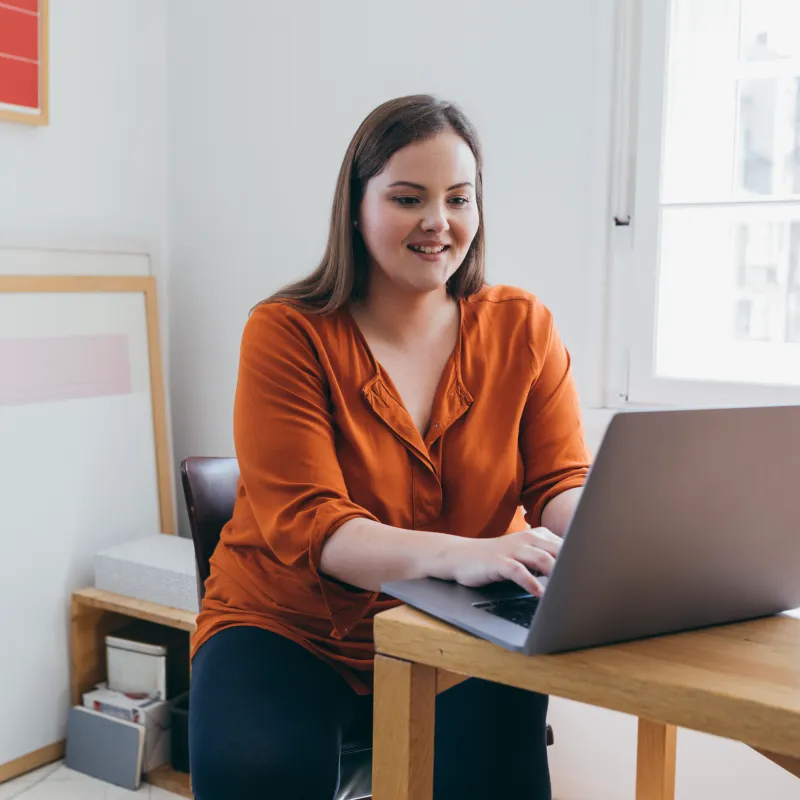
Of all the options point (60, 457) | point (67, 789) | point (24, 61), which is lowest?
point (67, 789)

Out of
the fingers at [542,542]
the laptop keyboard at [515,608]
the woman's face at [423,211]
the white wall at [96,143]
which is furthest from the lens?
the white wall at [96,143]

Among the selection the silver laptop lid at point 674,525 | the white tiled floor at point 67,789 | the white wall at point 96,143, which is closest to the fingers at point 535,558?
the silver laptop lid at point 674,525

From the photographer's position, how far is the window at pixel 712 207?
1995 millimetres

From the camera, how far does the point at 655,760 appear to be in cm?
134

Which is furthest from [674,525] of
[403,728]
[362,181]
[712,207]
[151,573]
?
[151,573]

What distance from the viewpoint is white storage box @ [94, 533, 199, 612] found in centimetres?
234

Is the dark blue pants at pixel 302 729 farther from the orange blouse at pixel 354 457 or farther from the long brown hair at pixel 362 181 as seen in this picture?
the long brown hair at pixel 362 181

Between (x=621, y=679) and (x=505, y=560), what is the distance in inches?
8.0

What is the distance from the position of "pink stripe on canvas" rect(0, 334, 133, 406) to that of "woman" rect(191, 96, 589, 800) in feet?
3.21

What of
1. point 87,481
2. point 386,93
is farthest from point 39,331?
point 386,93

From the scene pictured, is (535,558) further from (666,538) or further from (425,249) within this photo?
(425,249)

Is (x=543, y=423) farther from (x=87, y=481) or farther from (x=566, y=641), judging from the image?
(x=87, y=481)

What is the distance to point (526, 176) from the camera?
2.18m

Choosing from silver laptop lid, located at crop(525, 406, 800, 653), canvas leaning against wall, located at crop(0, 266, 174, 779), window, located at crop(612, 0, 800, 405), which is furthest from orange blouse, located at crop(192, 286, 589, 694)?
canvas leaning against wall, located at crop(0, 266, 174, 779)
